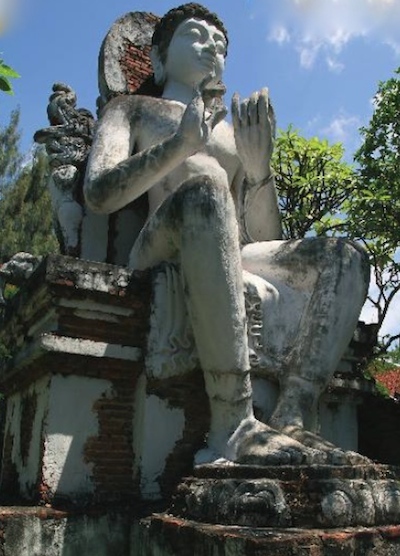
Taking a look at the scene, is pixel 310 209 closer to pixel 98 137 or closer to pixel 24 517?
pixel 98 137

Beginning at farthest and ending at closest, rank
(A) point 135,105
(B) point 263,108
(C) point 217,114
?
(A) point 135,105 < (C) point 217,114 < (B) point 263,108

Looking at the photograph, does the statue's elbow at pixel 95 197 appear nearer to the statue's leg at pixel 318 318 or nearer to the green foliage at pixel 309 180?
the statue's leg at pixel 318 318

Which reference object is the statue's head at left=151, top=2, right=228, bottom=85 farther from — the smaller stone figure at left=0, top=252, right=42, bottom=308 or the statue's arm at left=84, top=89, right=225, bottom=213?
the smaller stone figure at left=0, top=252, right=42, bottom=308

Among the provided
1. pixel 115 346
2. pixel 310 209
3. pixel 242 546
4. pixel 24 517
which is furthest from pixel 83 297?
pixel 310 209

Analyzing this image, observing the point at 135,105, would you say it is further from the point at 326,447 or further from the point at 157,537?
the point at 157,537

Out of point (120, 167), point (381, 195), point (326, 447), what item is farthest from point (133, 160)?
point (381, 195)

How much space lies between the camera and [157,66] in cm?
486

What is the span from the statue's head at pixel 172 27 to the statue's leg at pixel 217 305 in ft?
5.82

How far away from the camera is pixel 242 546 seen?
2.32m

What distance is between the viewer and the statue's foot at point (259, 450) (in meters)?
2.86

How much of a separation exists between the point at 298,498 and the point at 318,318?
119cm

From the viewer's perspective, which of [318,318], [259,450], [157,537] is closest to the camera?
[157,537]

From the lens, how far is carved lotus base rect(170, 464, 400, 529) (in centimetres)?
255

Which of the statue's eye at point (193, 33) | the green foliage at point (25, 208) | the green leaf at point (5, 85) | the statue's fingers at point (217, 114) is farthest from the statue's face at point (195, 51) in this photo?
the green foliage at point (25, 208)
